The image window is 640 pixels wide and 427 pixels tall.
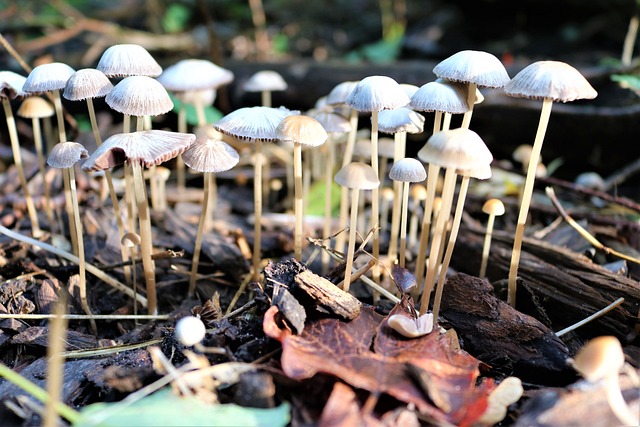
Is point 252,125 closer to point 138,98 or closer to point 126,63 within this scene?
point 138,98

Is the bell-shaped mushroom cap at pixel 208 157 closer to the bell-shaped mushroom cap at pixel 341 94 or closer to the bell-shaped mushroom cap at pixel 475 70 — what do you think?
the bell-shaped mushroom cap at pixel 341 94

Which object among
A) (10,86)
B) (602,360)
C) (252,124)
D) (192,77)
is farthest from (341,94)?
(602,360)

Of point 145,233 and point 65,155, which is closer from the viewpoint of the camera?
point 65,155

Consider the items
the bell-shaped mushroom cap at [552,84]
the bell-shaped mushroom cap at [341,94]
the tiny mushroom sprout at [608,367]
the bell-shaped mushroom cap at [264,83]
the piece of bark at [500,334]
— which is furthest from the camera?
the bell-shaped mushroom cap at [264,83]

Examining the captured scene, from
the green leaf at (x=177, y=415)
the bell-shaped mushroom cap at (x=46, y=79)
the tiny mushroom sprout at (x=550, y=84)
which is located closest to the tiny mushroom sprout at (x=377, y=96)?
the tiny mushroom sprout at (x=550, y=84)

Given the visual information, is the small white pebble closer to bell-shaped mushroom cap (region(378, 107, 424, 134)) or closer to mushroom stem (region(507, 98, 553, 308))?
bell-shaped mushroom cap (region(378, 107, 424, 134))
